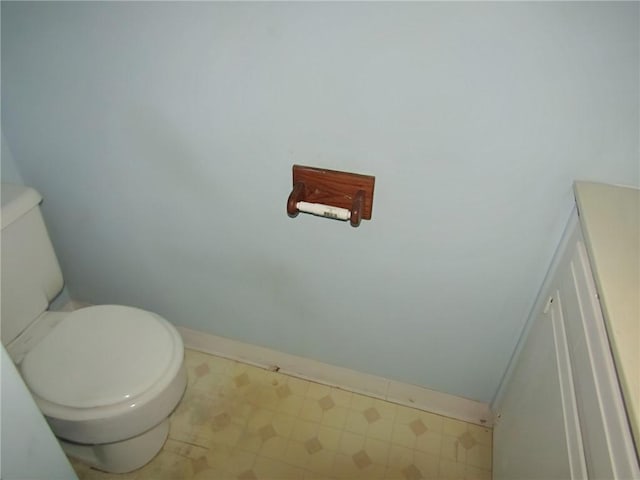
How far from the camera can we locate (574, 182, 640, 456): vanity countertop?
0.55 meters

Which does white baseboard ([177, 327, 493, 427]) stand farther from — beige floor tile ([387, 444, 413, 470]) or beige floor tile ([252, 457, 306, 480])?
beige floor tile ([252, 457, 306, 480])

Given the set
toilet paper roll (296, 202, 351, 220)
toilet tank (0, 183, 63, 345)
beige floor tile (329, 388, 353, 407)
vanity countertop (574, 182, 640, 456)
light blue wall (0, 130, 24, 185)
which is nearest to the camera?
vanity countertop (574, 182, 640, 456)

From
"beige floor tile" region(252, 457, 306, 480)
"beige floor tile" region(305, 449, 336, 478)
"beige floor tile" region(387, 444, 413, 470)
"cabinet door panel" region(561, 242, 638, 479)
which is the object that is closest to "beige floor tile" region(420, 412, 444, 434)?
"beige floor tile" region(387, 444, 413, 470)

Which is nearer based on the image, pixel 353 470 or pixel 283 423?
pixel 353 470

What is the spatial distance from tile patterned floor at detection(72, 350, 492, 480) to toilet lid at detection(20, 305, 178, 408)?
1.38ft

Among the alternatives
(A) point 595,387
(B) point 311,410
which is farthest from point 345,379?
(A) point 595,387

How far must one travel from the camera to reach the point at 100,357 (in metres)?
1.16

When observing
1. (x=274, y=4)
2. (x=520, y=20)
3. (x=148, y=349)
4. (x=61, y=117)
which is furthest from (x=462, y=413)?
(x=61, y=117)

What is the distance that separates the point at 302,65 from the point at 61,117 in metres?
0.77

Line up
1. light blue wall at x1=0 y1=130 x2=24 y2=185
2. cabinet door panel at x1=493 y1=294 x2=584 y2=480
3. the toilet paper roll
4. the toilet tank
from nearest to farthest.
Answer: cabinet door panel at x1=493 y1=294 x2=584 y2=480, the toilet paper roll, the toilet tank, light blue wall at x1=0 y1=130 x2=24 y2=185

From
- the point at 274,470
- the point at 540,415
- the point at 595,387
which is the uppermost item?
the point at 595,387

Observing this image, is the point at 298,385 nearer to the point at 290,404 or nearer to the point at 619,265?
the point at 290,404

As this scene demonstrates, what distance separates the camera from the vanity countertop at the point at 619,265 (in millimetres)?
549

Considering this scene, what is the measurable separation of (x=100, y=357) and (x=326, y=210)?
76cm
